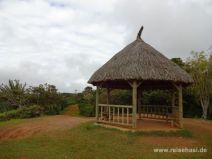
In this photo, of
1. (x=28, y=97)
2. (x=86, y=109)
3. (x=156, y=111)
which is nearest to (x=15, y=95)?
(x=28, y=97)

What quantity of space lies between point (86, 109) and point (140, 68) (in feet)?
42.6

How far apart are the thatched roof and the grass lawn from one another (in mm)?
2510

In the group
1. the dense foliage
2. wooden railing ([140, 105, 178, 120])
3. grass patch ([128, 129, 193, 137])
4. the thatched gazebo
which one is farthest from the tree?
the dense foliage

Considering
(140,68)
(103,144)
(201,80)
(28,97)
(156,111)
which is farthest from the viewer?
(28,97)

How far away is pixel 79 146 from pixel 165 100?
15.0 metres

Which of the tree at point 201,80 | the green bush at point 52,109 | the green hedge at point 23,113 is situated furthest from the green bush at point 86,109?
the tree at point 201,80

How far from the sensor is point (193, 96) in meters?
23.0

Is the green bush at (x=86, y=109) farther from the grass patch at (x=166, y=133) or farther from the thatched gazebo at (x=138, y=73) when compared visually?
the grass patch at (x=166, y=133)

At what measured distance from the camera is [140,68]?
12219mm

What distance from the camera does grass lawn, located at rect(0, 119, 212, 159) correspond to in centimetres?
848

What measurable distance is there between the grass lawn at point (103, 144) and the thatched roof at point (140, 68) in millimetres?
2510

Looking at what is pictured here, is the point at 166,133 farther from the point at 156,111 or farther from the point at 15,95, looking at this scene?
the point at 15,95

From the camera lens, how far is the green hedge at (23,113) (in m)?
20.9

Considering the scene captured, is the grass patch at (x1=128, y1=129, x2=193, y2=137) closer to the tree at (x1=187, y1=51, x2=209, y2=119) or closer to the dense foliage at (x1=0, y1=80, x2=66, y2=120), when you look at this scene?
the tree at (x1=187, y1=51, x2=209, y2=119)
